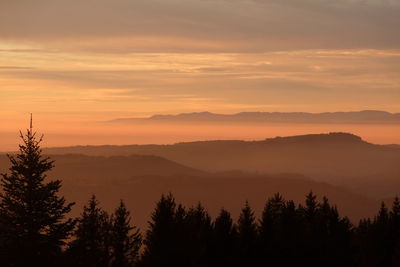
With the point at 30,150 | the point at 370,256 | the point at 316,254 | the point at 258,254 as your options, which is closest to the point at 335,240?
the point at 370,256

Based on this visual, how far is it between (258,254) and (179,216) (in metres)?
8.35

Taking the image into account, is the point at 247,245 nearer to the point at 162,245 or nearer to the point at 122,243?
the point at 122,243

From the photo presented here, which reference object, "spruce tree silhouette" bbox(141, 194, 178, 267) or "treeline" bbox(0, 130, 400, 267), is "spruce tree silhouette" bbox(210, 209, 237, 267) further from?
"spruce tree silhouette" bbox(141, 194, 178, 267)

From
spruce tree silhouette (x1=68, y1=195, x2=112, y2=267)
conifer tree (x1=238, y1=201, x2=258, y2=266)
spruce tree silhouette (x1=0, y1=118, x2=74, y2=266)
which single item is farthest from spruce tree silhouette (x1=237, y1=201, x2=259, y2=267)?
spruce tree silhouette (x1=0, y1=118, x2=74, y2=266)

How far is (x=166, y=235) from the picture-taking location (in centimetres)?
3762

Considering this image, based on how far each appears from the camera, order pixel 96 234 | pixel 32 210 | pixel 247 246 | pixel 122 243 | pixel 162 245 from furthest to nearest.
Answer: pixel 122 243, pixel 247 246, pixel 96 234, pixel 162 245, pixel 32 210

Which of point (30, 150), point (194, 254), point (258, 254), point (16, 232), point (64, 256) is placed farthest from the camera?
point (258, 254)

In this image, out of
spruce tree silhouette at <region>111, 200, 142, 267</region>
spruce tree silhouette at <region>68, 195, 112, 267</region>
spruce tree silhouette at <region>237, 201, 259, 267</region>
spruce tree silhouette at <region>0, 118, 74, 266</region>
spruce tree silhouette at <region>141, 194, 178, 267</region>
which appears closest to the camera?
spruce tree silhouette at <region>0, 118, 74, 266</region>

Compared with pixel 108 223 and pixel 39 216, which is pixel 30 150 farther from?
pixel 108 223

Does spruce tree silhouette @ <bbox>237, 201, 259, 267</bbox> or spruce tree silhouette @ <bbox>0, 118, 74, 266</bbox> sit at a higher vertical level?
spruce tree silhouette @ <bbox>0, 118, 74, 266</bbox>

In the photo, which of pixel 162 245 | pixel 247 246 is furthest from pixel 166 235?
pixel 247 246

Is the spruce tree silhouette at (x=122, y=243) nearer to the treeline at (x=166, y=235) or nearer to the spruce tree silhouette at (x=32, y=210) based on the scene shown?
the treeline at (x=166, y=235)

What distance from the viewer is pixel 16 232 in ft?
88.2

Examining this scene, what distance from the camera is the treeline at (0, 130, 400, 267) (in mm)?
26875
